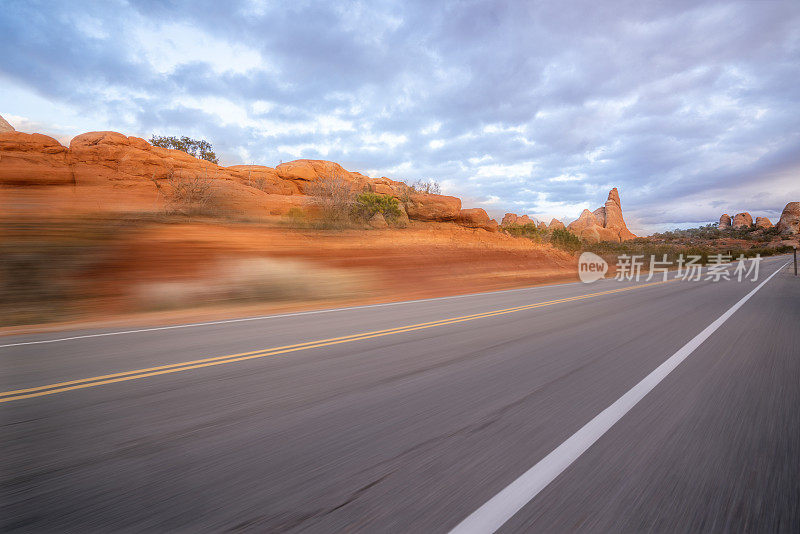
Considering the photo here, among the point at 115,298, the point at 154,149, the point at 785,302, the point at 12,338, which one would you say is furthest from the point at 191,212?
the point at 154,149

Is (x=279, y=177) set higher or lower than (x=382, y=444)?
higher

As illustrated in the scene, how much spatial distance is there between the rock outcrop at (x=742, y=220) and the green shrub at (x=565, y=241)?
174125 millimetres

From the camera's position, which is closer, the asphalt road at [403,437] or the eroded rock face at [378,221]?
the asphalt road at [403,437]

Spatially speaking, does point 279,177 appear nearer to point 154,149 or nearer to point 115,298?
point 154,149

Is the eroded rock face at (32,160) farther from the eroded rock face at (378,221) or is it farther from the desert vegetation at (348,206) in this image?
the eroded rock face at (378,221)

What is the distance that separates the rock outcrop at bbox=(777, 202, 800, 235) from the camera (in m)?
133

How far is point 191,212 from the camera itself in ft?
61.5

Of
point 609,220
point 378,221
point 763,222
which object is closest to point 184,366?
point 378,221

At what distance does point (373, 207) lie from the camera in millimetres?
32438

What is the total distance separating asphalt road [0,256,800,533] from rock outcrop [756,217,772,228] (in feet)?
661

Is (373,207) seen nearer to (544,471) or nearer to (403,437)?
(403,437)

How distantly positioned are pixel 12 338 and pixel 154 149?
42276mm

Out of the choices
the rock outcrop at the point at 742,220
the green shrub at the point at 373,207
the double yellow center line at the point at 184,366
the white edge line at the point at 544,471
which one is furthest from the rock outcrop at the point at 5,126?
the rock outcrop at the point at 742,220

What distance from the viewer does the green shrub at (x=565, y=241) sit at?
3503 cm
